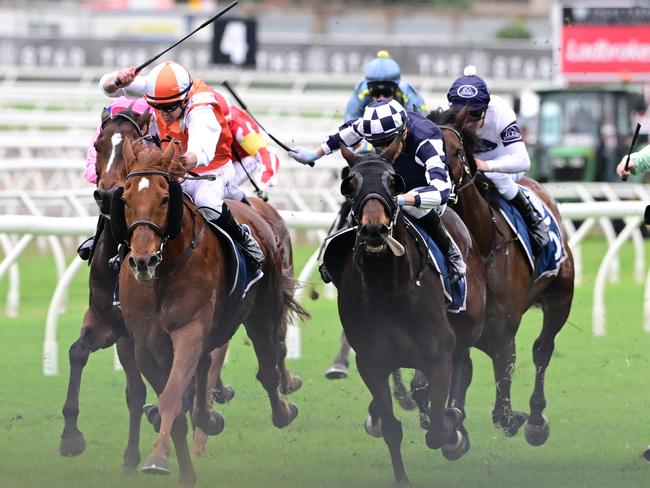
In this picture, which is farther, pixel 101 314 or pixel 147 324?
pixel 101 314

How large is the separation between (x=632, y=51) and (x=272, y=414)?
1995cm

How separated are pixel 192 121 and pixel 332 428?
1.94 meters

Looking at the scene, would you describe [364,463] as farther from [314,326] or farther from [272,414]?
[314,326]

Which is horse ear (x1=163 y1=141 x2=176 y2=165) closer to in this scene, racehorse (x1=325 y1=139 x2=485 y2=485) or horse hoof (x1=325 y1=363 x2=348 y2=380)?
racehorse (x1=325 y1=139 x2=485 y2=485)

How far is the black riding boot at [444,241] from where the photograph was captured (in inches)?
274

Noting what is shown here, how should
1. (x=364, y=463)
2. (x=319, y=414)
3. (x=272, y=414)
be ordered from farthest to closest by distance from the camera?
(x=319, y=414), (x=272, y=414), (x=364, y=463)

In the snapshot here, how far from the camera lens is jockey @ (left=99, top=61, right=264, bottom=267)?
6.88m

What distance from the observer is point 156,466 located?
592 cm

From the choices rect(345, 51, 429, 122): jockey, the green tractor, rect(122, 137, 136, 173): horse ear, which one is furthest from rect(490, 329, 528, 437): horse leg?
the green tractor

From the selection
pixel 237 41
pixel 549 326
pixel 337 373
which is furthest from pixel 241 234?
pixel 237 41

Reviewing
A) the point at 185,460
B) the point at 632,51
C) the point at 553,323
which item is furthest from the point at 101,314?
the point at 632,51

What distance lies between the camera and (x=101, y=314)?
24.1ft

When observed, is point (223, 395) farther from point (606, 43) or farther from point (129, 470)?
point (606, 43)

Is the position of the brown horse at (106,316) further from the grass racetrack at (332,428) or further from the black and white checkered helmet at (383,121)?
the black and white checkered helmet at (383,121)
